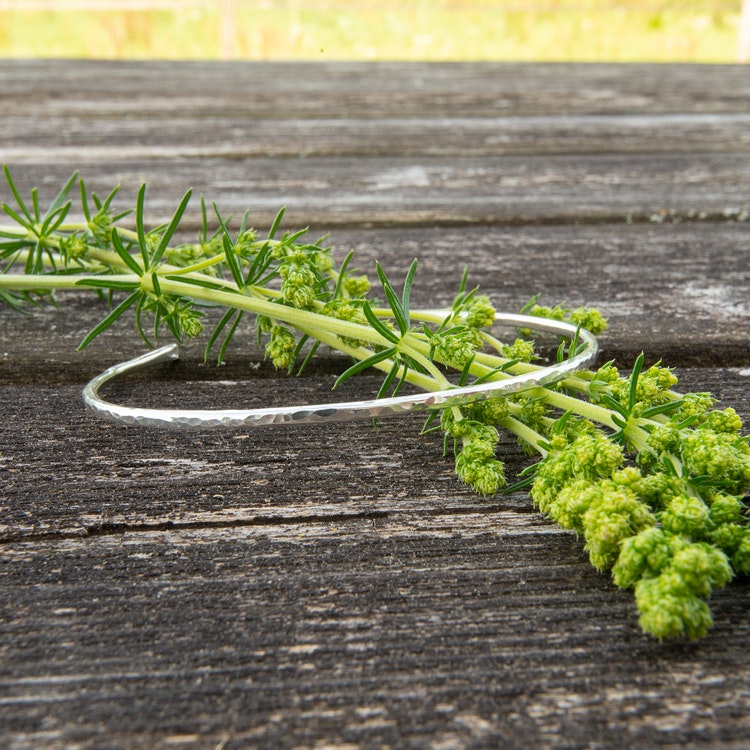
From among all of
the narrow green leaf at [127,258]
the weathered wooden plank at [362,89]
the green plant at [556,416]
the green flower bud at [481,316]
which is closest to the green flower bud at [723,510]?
the green plant at [556,416]

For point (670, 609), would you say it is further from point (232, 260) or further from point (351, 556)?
point (232, 260)

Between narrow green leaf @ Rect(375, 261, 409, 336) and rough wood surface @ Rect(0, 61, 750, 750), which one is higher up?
narrow green leaf @ Rect(375, 261, 409, 336)

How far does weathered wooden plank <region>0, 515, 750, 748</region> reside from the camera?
61cm

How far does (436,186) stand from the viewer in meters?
1.98

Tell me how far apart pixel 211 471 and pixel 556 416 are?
0.41 m

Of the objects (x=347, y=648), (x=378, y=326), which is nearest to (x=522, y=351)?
(x=378, y=326)

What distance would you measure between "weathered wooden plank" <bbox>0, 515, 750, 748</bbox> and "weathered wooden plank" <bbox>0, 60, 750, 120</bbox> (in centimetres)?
203

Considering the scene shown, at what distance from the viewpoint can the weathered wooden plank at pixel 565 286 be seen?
3.97ft

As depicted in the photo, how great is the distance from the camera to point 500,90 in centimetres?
293

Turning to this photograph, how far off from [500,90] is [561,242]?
1.50 meters

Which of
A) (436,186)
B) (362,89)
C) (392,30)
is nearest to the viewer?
(436,186)

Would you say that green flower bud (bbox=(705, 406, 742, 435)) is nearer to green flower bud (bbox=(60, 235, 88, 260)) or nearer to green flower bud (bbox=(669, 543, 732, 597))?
green flower bud (bbox=(669, 543, 732, 597))

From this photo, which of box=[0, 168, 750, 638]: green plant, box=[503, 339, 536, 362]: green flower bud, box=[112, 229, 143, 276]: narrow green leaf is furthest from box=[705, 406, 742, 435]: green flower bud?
box=[112, 229, 143, 276]: narrow green leaf

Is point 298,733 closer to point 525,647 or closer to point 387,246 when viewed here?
point 525,647
